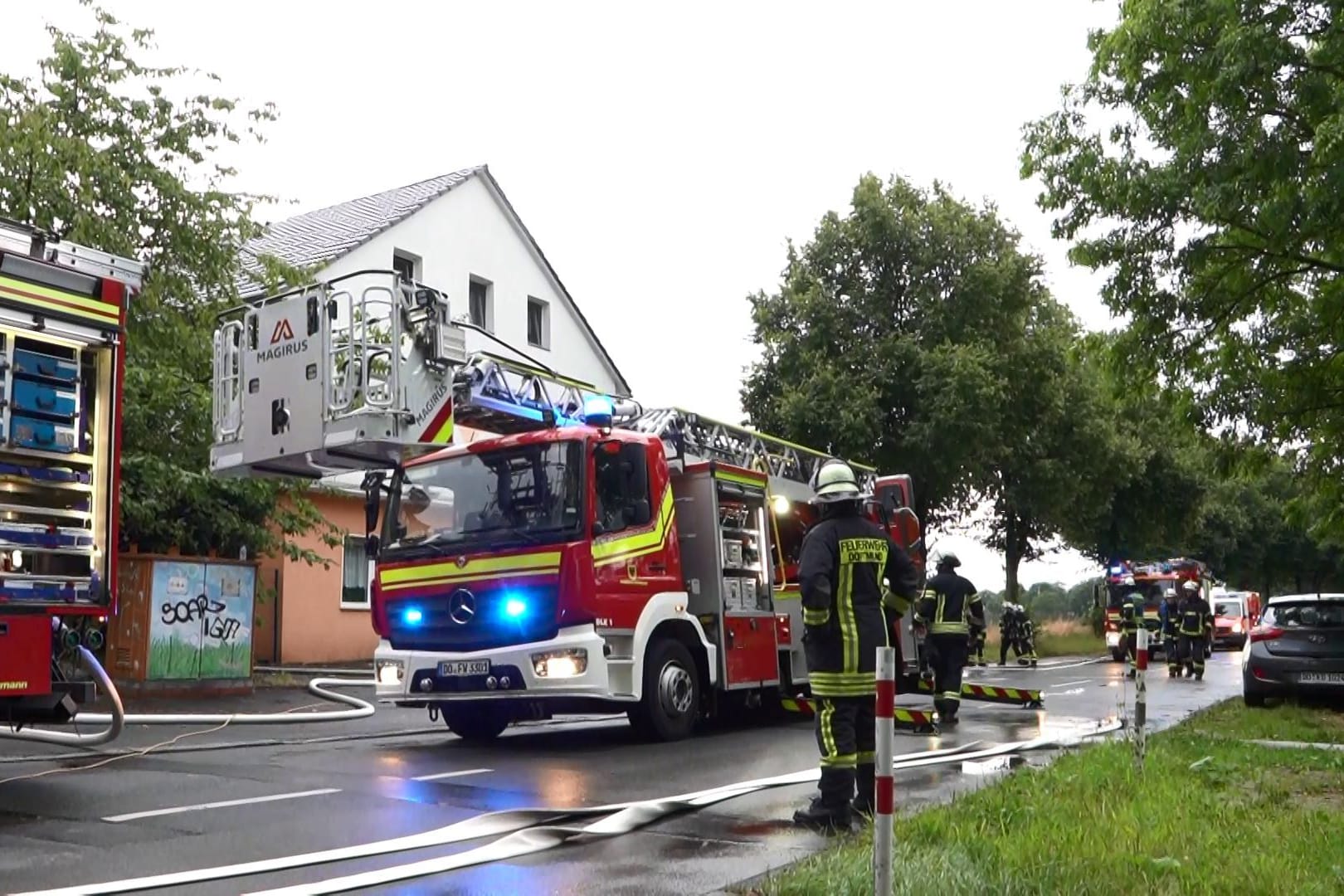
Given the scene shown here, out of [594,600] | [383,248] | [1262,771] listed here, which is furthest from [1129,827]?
[383,248]

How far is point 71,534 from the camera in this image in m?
8.04

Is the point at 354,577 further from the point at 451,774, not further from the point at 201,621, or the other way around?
the point at 451,774

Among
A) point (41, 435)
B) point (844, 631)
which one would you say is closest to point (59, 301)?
point (41, 435)

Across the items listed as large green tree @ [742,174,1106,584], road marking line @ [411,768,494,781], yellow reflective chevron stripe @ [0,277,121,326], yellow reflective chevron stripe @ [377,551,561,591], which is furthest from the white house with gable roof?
road marking line @ [411,768,494,781]

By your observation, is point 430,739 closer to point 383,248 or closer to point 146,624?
point 146,624

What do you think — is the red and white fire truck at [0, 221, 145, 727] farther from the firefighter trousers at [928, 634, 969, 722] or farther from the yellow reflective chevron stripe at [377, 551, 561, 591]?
the firefighter trousers at [928, 634, 969, 722]

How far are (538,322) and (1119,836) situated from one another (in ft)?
86.4

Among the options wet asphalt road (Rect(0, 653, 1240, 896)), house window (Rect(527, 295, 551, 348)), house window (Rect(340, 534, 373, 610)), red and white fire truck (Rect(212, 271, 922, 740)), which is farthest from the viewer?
house window (Rect(527, 295, 551, 348))

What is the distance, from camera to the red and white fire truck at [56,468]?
771 cm

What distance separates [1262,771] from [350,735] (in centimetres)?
751

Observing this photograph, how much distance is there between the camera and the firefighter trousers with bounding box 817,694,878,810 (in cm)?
684

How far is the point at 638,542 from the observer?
10.8 m

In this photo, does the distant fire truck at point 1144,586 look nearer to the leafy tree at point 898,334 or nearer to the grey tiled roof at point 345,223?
the leafy tree at point 898,334

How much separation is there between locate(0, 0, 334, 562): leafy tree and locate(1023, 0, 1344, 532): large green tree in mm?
10644
